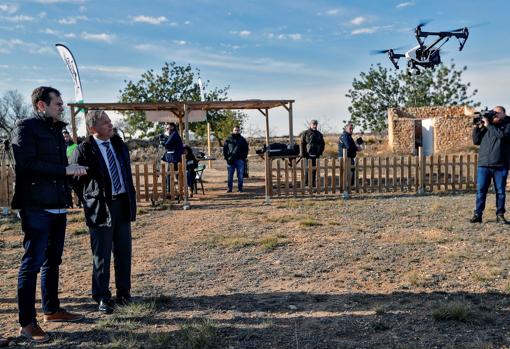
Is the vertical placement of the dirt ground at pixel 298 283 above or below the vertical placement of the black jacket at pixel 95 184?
below

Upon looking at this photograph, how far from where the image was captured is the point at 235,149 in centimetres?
1206

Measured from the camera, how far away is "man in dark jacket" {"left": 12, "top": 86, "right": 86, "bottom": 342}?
3291 millimetres

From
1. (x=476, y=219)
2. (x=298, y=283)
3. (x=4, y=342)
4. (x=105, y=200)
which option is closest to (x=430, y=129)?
(x=476, y=219)

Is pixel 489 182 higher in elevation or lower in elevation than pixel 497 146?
lower

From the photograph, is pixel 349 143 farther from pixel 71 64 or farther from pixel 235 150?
pixel 71 64

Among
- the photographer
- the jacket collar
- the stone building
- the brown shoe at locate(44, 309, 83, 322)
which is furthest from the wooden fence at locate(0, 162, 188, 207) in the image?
the stone building

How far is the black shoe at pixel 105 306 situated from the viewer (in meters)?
3.93

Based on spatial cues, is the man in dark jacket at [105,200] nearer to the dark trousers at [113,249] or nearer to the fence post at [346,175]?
the dark trousers at [113,249]

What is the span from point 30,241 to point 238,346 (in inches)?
68.3

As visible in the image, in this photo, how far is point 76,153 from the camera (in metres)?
3.85

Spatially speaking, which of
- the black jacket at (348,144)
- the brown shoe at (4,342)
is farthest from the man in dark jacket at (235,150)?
the brown shoe at (4,342)

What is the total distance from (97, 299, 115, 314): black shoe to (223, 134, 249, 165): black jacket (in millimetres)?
8292

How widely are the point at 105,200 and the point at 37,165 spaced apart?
684 millimetres

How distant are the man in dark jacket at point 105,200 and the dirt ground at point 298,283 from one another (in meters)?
0.29
